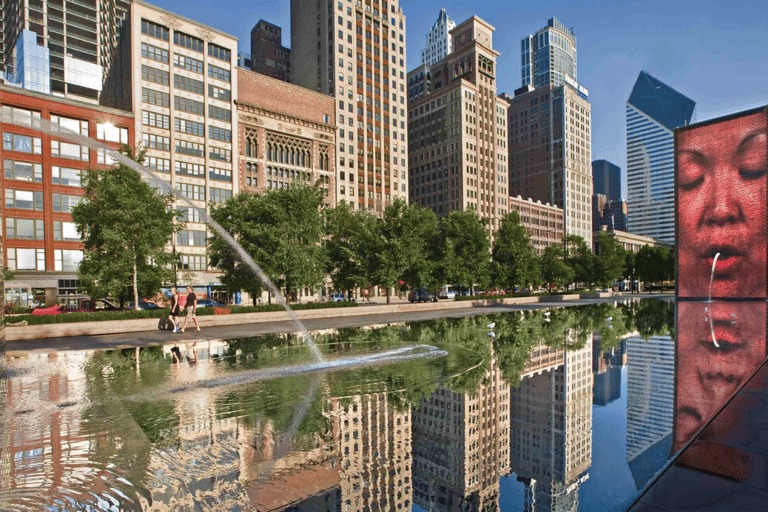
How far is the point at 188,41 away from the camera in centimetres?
6334

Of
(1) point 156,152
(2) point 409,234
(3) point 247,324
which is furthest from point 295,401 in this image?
(1) point 156,152

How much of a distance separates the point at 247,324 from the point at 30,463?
21.9 m

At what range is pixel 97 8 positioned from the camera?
312 feet

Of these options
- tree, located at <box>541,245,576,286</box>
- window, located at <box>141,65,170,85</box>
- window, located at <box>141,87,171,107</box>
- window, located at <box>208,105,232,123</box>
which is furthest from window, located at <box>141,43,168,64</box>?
tree, located at <box>541,245,576,286</box>

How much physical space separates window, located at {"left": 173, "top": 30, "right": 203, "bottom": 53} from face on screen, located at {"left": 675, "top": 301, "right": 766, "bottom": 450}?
2731 inches

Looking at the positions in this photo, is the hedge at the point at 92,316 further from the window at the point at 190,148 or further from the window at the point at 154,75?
the window at the point at 154,75

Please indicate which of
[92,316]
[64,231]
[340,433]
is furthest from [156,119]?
[340,433]

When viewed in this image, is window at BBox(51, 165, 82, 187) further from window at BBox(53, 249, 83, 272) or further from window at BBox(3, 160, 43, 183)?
window at BBox(53, 249, 83, 272)

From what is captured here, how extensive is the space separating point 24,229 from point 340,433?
5812 centimetres

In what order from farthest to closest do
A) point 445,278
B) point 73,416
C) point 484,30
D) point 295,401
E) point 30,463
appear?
1. point 484,30
2. point 445,278
3. point 295,401
4. point 73,416
5. point 30,463

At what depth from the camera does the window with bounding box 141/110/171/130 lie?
A: 58.6m

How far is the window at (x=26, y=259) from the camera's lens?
157 feet

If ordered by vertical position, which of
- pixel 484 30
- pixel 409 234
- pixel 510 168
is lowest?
pixel 409 234

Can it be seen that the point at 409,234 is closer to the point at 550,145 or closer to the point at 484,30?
the point at 484,30
